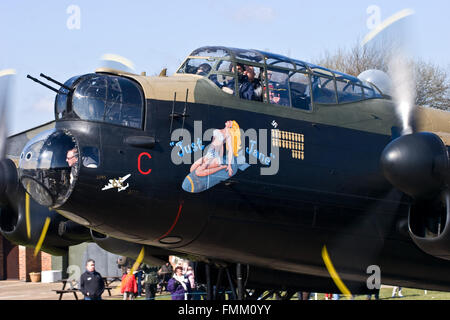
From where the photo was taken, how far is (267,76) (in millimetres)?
11891

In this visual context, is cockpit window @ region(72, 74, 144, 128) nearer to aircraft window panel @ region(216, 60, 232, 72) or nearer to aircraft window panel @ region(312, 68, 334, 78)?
aircraft window panel @ region(216, 60, 232, 72)

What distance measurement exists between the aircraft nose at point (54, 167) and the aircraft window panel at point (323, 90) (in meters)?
4.57

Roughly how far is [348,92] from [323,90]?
0.76 metres

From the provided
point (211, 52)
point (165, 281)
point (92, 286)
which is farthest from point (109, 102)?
point (165, 281)

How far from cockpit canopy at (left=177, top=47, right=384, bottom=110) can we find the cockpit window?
5.35ft

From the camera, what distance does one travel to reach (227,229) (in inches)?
434

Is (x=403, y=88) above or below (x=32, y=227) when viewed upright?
above

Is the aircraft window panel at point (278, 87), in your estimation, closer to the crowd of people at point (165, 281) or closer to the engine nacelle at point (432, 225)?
the engine nacelle at point (432, 225)

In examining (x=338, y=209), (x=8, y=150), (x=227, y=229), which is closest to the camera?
(x=227, y=229)

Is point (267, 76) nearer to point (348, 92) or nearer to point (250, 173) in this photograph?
point (250, 173)

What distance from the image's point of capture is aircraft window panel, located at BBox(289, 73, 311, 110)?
12.1 meters

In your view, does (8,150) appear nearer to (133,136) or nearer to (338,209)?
(133,136)

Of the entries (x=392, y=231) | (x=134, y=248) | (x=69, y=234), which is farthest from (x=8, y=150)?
(x=392, y=231)
